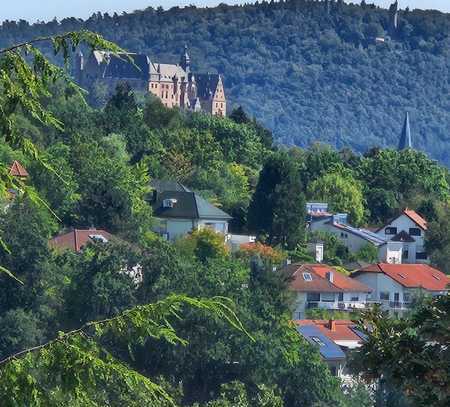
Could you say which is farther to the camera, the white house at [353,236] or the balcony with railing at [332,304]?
the white house at [353,236]

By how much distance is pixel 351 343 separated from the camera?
59.5 m

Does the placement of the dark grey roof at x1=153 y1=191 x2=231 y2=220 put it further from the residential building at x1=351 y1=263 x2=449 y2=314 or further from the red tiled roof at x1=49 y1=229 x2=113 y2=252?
the red tiled roof at x1=49 y1=229 x2=113 y2=252

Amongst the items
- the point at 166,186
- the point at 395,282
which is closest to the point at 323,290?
the point at 395,282

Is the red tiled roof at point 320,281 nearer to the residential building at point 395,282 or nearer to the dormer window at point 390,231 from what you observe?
the residential building at point 395,282

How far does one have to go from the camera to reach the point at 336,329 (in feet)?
203

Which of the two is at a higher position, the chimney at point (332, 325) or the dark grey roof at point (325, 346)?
the dark grey roof at point (325, 346)

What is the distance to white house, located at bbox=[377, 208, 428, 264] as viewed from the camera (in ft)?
270

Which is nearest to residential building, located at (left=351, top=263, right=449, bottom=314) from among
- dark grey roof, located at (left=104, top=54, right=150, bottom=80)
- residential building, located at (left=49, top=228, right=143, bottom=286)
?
residential building, located at (left=49, top=228, right=143, bottom=286)

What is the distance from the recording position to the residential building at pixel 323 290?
6806cm

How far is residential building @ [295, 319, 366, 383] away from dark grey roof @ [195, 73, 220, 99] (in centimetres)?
12105

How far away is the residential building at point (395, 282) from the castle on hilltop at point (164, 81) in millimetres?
100877

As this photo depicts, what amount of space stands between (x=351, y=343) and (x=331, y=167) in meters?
30.0

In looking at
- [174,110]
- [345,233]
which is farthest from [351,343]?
[174,110]

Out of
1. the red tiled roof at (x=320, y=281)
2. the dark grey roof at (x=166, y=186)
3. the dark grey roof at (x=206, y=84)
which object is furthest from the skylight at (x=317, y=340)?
the dark grey roof at (x=206, y=84)
